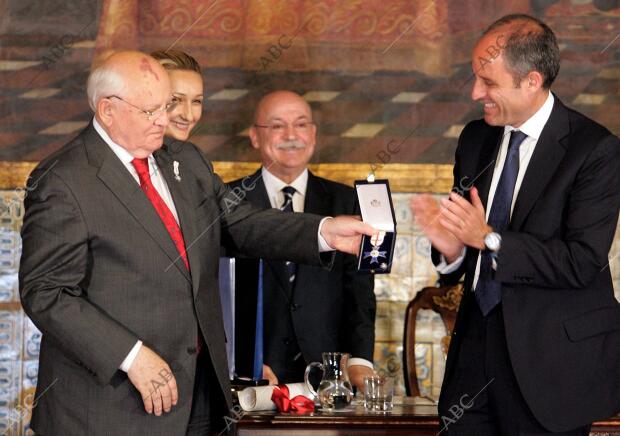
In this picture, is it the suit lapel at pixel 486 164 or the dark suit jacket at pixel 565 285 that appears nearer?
the dark suit jacket at pixel 565 285

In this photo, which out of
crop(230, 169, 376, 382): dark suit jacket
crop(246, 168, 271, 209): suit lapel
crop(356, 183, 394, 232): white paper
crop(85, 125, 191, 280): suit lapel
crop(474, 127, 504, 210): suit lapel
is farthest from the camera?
crop(246, 168, 271, 209): suit lapel

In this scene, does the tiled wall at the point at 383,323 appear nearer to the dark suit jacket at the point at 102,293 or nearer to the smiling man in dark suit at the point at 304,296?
the smiling man in dark suit at the point at 304,296

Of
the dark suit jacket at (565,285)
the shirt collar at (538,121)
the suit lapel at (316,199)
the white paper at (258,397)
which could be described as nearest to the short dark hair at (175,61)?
the suit lapel at (316,199)

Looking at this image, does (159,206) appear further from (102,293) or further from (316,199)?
(316,199)

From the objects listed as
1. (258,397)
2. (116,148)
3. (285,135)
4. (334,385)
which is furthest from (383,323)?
(116,148)

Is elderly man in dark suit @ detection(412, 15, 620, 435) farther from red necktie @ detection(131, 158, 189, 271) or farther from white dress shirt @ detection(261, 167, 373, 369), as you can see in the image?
white dress shirt @ detection(261, 167, 373, 369)

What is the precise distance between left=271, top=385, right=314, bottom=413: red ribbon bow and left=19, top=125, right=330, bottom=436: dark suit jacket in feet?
1.34

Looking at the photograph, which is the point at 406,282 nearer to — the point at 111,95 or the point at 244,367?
the point at 244,367

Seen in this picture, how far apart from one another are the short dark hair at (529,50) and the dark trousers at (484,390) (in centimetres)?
79

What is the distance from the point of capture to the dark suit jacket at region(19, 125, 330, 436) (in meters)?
3.09

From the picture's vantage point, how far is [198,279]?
3326mm

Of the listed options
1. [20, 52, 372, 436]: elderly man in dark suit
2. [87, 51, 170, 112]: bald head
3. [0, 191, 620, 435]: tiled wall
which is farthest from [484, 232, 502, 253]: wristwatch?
[0, 191, 620, 435]: tiled wall

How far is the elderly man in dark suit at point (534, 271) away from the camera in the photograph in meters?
3.29

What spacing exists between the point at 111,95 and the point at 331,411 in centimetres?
135
